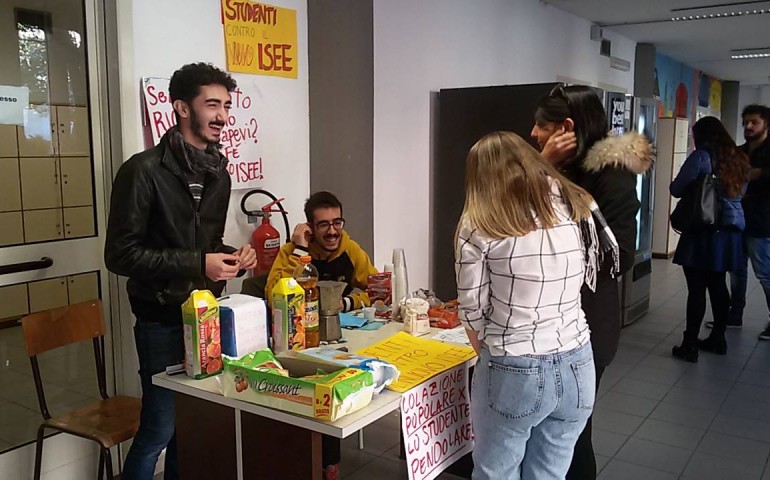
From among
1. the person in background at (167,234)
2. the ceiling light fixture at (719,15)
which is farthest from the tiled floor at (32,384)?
the ceiling light fixture at (719,15)

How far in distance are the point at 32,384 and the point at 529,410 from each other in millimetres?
1862

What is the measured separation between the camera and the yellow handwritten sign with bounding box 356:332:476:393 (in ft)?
5.88

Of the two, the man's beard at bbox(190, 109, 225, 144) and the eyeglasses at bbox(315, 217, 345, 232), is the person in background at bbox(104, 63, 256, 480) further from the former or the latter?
the eyeglasses at bbox(315, 217, 345, 232)

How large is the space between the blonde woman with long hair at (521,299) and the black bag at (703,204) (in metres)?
2.64

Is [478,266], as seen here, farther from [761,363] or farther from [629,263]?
[761,363]

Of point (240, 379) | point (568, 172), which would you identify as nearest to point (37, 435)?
point (240, 379)

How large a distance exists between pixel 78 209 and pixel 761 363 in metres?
3.94

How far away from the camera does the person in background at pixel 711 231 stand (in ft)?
13.1

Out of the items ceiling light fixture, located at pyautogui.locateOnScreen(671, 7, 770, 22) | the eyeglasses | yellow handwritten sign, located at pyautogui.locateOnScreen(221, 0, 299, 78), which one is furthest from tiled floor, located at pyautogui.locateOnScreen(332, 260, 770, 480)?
ceiling light fixture, located at pyautogui.locateOnScreen(671, 7, 770, 22)

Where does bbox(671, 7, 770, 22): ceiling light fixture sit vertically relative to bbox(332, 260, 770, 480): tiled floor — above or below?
above

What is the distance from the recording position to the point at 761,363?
413 cm

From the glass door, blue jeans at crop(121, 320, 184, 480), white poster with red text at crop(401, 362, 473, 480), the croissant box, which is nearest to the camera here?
the croissant box

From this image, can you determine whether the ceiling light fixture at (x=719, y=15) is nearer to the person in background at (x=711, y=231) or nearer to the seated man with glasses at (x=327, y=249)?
the person in background at (x=711, y=231)

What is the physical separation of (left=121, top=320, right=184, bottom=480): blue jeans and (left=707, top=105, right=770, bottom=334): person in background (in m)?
3.62
